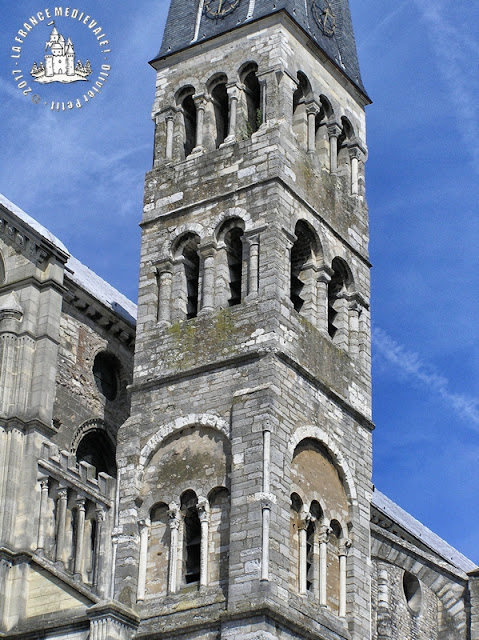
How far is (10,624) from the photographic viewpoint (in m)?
30.7

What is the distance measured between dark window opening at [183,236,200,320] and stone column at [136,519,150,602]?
17.7ft

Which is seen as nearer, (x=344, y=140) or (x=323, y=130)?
(x=323, y=130)

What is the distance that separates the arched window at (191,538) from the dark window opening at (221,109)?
9758 mm

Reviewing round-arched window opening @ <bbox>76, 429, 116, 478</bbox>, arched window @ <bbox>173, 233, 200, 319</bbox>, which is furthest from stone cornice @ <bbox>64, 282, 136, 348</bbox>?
arched window @ <bbox>173, 233, 200, 319</bbox>

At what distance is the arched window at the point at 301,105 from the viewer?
36.5 meters

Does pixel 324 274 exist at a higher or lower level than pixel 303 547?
higher

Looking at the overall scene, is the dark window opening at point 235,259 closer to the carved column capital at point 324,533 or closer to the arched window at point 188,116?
the arched window at point 188,116

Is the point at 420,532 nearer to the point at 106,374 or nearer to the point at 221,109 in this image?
the point at 106,374

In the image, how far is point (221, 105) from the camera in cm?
3738

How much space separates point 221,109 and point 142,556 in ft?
38.4

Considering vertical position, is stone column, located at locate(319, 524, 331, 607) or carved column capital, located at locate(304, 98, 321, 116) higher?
carved column capital, located at locate(304, 98, 321, 116)

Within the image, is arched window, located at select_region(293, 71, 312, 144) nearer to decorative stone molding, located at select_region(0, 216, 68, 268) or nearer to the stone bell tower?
the stone bell tower

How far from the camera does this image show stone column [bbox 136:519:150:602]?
3100cm

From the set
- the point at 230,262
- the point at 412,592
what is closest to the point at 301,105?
the point at 230,262
